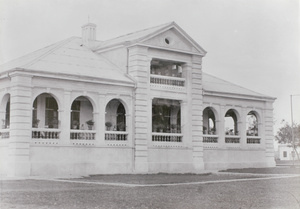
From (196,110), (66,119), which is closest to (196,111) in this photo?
(196,110)

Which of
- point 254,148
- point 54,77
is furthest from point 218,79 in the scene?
point 54,77

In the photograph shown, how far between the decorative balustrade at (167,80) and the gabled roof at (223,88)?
6.89 ft

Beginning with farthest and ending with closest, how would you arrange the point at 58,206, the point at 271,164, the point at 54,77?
1. the point at 271,164
2. the point at 54,77
3. the point at 58,206

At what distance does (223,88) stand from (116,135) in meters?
10.1

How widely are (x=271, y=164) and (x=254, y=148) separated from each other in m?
2.13

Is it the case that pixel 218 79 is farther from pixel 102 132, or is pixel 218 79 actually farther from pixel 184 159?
pixel 102 132

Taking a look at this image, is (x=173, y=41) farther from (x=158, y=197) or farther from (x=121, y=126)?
(x=158, y=197)

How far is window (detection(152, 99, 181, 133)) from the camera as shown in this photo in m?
32.2

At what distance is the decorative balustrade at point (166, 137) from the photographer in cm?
3108

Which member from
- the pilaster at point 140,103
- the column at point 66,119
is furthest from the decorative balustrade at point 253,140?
the column at point 66,119

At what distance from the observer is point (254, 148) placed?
120 feet

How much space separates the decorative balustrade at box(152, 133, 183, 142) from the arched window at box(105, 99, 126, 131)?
80.7 inches

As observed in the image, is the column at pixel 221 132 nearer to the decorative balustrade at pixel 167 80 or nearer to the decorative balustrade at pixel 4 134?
the decorative balustrade at pixel 167 80

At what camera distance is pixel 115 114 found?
3153 cm
